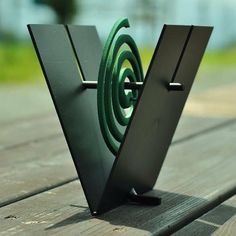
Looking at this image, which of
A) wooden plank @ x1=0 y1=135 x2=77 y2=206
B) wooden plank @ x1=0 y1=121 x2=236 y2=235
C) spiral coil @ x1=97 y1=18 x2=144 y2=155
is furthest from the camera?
wooden plank @ x1=0 y1=135 x2=77 y2=206

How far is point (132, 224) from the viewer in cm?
134

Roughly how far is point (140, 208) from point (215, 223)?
174 mm

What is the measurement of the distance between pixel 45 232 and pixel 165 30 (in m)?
0.44

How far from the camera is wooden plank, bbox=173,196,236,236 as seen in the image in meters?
1.31

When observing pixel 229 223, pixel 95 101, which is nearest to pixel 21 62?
pixel 95 101

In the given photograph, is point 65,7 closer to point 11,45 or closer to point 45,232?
point 11,45

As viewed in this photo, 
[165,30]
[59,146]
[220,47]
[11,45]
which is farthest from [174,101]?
[220,47]

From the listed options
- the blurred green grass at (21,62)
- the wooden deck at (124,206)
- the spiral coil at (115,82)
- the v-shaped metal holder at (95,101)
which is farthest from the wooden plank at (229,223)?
the blurred green grass at (21,62)

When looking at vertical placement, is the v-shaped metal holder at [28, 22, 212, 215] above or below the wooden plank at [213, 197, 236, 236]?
above

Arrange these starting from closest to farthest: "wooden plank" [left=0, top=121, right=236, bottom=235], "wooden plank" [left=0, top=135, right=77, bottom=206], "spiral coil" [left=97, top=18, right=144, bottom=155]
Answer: "wooden plank" [left=0, top=121, right=236, bottom=235] → "spiral coil" [left=97, top=18, right=144, bottom=155] → "wooden plank" [left=0, top=135, right=77, bottom=206]

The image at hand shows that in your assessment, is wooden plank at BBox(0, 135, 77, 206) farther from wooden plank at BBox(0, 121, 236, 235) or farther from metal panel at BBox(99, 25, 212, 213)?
metal panel at BBox(99, 25, 212, 213)

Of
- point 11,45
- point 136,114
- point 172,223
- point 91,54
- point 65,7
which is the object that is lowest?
point 172,223

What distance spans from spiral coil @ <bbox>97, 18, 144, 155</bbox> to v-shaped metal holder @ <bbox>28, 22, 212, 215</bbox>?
0.04 m

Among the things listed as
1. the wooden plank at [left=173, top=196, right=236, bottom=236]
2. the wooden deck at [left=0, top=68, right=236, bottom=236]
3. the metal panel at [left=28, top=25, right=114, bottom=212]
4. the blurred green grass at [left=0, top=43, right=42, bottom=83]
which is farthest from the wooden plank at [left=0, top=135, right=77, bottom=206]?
the blurred green grass at [left=0, top=43, right=42, bottom=83]
